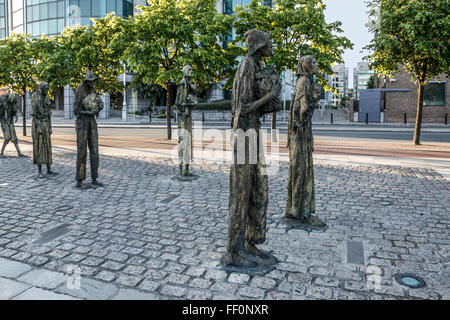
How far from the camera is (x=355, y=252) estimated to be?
475cm

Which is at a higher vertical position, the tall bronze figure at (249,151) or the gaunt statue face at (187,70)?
the gaunt statue face at (187,70)

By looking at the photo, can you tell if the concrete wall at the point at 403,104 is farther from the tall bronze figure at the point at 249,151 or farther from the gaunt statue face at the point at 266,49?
the tall bronze figure at the point at 249,151

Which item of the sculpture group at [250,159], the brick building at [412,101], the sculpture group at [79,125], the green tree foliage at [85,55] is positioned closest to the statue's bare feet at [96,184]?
the sculpture group at [79,125]

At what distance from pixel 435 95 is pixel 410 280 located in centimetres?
3323

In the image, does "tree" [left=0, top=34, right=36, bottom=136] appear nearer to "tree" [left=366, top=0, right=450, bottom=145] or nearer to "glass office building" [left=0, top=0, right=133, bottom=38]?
"tree" [left=366, top=0, right=450, bottom=145]

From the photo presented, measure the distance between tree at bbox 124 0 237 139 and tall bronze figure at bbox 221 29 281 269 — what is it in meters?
12.8

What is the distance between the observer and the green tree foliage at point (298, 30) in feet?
55.5

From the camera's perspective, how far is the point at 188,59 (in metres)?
16.5


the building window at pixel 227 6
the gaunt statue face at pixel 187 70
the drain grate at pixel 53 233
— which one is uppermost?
the building window at pixel 227 6

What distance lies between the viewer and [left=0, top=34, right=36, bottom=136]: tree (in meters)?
18.2

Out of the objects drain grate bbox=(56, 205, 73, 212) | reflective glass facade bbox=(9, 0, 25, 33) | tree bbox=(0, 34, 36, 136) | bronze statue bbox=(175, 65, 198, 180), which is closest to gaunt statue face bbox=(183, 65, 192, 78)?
bronze statue bbox=(175, 65, 198, 180)

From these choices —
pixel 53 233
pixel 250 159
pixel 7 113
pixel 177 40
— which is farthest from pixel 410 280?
pixel 177 40

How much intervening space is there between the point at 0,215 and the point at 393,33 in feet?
48.6

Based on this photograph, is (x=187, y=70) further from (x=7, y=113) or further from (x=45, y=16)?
(x=45, y=16)
